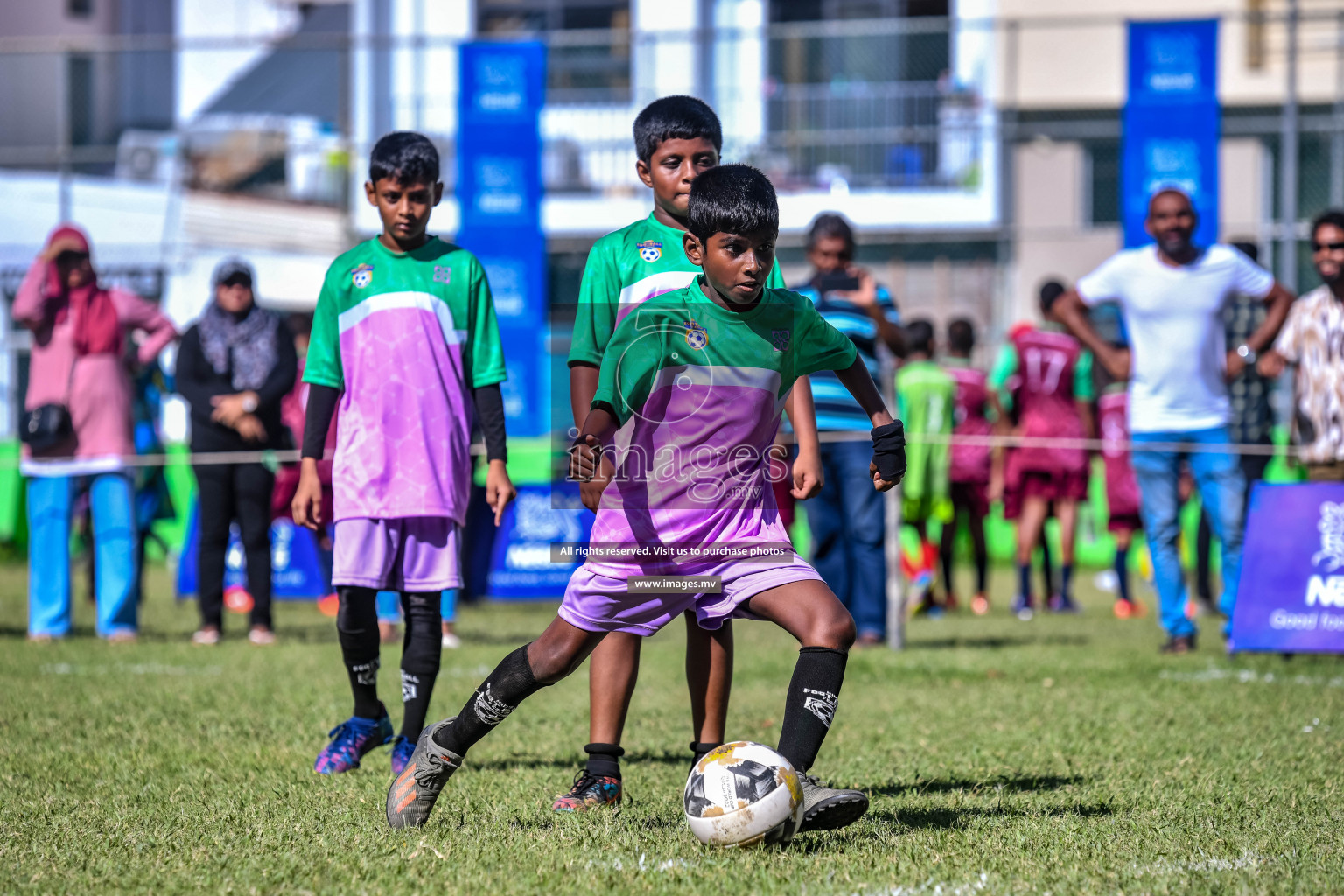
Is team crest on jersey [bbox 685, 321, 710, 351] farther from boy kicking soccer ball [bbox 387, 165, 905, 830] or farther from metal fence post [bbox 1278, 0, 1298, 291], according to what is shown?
metal fence post [bbox 1278, 0, 1298, 291]

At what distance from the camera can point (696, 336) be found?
370cm

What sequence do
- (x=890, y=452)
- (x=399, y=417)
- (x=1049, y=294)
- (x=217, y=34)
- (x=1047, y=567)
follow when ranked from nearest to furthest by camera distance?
1. (x=890, y=452)
2. (x=399, y=417)
3. (x=1049, y=294)
4. (x=1047, y=567)
5. (x=217, y=34)

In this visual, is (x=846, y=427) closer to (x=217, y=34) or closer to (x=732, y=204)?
(x=732, y=204)

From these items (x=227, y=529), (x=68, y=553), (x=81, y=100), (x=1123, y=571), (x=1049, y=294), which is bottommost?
(x=1123, y=571)

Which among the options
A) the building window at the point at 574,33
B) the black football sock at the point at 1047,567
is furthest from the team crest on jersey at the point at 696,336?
the building window at the point at 574,33

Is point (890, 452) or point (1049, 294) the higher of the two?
point (1049, 294)

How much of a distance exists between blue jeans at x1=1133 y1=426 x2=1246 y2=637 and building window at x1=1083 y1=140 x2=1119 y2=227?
47.0 ft

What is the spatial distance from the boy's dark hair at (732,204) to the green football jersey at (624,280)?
430 millimetres

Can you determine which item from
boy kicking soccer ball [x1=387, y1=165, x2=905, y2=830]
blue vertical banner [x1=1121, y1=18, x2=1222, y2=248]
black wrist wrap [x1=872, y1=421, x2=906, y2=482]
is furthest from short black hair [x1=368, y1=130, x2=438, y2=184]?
blue vertical banner [x1=1121, y1=18, x2=1222, y2=248]

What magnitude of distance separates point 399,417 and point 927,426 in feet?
21.8

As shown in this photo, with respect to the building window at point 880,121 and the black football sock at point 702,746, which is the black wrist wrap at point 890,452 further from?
the building window at point 880,121

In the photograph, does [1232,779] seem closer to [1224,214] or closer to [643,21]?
[1224,214]

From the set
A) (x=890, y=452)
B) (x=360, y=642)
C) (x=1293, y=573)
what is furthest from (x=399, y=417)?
(x=1293, y=573)

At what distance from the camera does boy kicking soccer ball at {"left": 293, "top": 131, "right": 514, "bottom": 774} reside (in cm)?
459
